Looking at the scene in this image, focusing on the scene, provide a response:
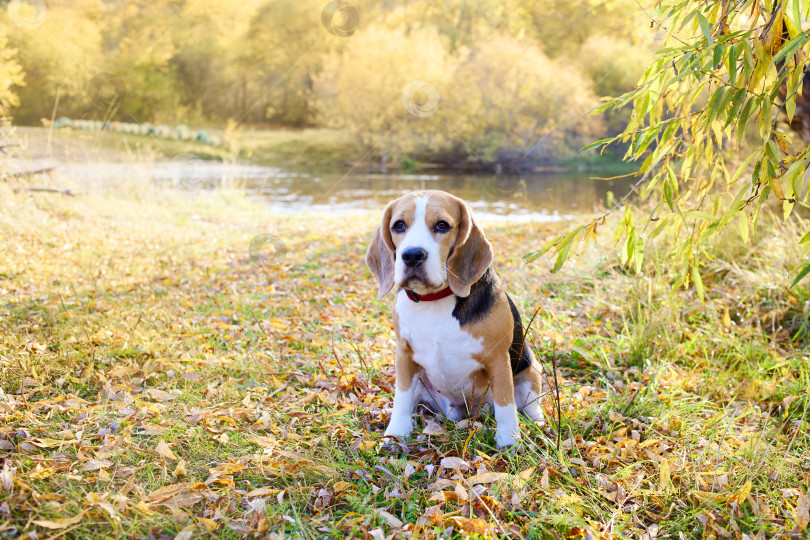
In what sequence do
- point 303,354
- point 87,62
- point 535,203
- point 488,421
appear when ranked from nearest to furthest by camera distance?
point 488,421 < point 303,354 < point 535,203 < point 87,62

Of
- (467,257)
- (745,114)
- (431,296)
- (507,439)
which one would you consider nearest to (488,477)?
(507,439)

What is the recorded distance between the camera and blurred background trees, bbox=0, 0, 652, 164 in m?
21.6

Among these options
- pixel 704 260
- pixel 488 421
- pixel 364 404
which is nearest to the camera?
pixel 488 421

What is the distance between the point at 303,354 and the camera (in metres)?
4.62

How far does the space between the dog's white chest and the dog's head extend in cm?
15

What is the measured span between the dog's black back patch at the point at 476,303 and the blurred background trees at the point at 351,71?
1596cm

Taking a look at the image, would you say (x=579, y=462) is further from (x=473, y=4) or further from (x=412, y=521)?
(x=473, y=4)

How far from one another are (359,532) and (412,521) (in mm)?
265

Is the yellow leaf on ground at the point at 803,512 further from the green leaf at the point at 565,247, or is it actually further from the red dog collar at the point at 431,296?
the red dog collar at the point at 431,296

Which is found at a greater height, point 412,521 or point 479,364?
point 479,364

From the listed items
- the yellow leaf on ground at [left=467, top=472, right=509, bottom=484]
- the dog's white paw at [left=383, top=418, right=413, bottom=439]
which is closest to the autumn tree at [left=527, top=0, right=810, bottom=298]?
the yellow leaf on ground at [left=467, top=472, right=509, bottom=484]

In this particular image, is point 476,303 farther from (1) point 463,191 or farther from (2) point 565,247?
(1) point 463,191

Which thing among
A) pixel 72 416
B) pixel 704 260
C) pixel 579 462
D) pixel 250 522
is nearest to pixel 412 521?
pixel 250 522

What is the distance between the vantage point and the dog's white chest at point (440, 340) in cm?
293
